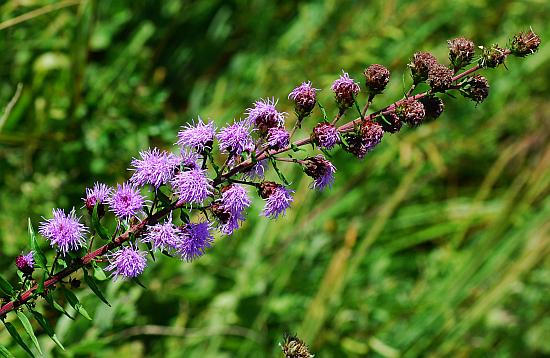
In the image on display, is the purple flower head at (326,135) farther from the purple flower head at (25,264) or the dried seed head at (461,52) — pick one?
the purple flower head at (25,264)

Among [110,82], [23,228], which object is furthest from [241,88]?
[23,228]

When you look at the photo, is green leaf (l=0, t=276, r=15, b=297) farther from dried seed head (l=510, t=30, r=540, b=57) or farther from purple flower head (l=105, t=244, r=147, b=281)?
dried seed head (l=510, t=30, r=540, b=57)

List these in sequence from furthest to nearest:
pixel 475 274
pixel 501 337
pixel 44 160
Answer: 1. pixel 501 337
2. pixel 475 274
3. pixel 44 160

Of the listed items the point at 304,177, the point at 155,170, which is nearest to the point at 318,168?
the point at 155,170

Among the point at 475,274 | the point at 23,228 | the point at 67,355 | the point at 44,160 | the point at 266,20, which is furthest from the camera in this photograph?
the point at 266,20

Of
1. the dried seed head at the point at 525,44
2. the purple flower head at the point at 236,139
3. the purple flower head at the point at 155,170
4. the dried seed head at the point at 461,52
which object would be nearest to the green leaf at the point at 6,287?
the purple flower head at the point at 155,170

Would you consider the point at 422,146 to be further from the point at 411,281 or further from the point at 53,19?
the point at 53,19

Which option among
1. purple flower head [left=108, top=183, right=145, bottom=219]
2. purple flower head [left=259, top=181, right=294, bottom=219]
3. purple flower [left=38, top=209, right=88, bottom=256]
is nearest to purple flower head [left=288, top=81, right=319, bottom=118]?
purple flower head [left=259, top=181, right=294, bottom=219]
